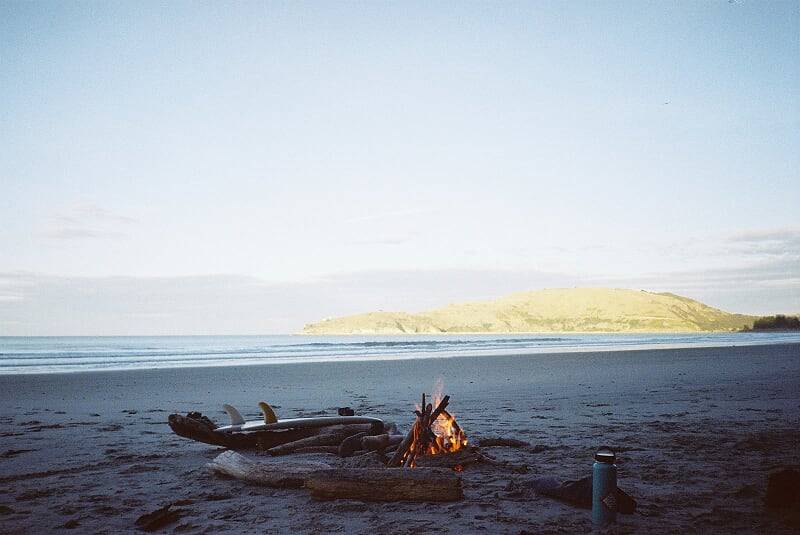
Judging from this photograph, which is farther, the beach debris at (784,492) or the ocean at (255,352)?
the ocean at (255,352)

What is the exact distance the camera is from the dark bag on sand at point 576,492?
5438mm

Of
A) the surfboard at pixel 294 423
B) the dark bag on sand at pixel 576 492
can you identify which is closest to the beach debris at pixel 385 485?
the dark bag on sand at pixel 576 492

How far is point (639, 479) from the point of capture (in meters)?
6.73

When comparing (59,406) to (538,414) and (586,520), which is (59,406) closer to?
(538,414)

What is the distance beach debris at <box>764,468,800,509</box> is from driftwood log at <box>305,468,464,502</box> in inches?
113

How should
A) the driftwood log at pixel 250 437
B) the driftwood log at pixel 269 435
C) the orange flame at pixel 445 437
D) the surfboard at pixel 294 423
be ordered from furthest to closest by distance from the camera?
the surfboard at pixel 294 423
the driftwood log at pixel 250 437
the driftwood log at pixel 269 435
the orange flame at pixel 445 437

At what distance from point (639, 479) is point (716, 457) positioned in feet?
5.80

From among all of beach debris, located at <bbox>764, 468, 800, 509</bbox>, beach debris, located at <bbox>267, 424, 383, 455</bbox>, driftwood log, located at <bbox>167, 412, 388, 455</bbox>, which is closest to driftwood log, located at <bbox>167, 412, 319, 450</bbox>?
driftwood log, located at <bbox>167, 412, 388, 455</bbox>

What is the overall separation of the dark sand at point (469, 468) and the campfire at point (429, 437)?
0.50 metres

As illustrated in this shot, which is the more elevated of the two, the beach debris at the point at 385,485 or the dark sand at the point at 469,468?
the beach debris at the point at 385,485

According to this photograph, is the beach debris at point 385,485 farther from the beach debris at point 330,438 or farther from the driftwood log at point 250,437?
the driftwood log at point 250,437

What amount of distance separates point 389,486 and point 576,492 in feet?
6.03

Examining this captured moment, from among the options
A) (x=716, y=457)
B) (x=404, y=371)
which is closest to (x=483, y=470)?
(x=716, y=457)

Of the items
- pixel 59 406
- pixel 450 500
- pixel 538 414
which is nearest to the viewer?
pixel 450 500
